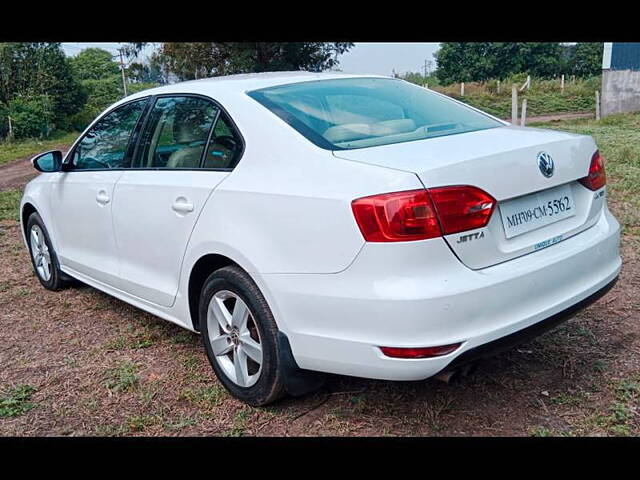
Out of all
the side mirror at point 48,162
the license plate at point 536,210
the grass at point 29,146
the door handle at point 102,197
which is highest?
the side mirror at point 48,162

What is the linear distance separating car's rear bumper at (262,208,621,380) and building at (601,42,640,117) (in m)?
23.1

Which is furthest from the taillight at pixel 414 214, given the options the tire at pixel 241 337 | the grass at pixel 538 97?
the grass at pixel 538 97

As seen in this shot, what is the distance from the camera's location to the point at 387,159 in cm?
248

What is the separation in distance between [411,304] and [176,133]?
74.1 inches

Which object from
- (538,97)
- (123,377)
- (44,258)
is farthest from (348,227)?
(538,97)

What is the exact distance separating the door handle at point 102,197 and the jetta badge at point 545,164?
2515 millimetres

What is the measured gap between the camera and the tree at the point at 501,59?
54344 mm

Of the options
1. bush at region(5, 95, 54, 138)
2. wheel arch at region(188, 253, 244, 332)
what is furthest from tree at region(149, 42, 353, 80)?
wheel arch at region(188, 253, 244, 332)

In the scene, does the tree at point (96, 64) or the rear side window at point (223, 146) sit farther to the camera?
the tree at point (96, 64)

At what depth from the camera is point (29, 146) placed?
21.1 metres

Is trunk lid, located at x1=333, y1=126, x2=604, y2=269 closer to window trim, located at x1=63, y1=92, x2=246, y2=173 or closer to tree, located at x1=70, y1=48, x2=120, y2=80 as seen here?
window trim, located at x1=63, y1=92, x2=246, y2=173

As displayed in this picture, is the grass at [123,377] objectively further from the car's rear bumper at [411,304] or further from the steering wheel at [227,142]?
the steering wheel at [227,142]

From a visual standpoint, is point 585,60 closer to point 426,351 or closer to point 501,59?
point 501,59

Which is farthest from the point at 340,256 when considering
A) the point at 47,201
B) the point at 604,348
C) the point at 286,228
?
the point at 47,201
